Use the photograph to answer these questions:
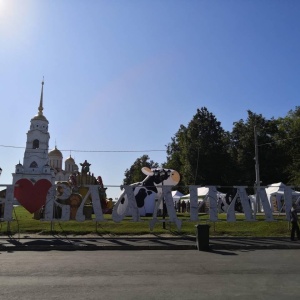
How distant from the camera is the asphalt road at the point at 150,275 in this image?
7.14 metres

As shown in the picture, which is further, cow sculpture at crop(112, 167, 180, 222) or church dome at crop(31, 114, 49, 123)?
church dome at crop(31, 114, 49, 123)

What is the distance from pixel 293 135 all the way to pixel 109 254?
184 feet

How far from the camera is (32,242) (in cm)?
1650

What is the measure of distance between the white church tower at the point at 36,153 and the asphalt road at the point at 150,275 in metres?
89.9

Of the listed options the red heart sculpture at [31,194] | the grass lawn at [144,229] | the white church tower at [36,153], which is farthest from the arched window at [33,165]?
the red heart sculpture at [31,194]

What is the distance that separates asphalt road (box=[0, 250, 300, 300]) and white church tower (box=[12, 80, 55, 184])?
89.9 meters

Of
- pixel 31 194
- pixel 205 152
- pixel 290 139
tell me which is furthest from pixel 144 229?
pixel 290 139

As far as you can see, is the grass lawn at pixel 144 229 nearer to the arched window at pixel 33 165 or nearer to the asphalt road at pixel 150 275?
the asphalt road at pixel 150 275

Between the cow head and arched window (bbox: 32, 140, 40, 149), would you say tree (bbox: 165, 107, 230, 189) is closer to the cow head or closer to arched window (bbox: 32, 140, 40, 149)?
the cow head

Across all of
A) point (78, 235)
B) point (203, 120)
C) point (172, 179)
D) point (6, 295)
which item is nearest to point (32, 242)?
point (78, 235)

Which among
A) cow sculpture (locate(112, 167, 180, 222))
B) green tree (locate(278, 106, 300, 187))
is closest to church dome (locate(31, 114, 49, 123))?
green tree (locate(278, 106, 300, 187))

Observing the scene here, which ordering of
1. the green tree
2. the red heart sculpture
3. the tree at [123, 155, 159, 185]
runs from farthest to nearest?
1. the tree at [123, 155, 159, 185]
2. the green tree
3. the red heart sculpture

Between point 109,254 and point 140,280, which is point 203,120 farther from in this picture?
point 140,280

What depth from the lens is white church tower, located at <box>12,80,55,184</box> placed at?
9969 cm
